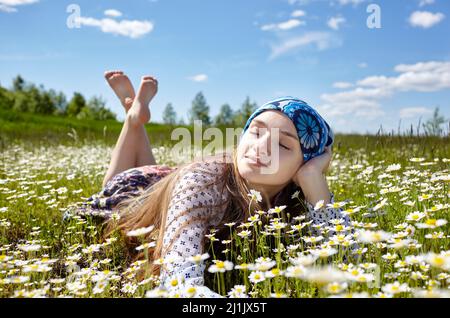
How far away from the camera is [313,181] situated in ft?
9.24

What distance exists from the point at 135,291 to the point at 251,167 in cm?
94

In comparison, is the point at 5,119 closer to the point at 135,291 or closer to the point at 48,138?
the point at 48,138

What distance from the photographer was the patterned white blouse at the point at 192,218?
82.3 inches

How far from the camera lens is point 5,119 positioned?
1966cm

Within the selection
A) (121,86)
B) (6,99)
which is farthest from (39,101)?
(121,86)

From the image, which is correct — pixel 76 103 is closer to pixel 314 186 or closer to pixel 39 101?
pixel 39 101

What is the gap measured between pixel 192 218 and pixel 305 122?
95cm

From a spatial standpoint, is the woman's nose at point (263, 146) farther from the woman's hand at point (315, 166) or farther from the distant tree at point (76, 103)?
the distant tree at point (76, 103)

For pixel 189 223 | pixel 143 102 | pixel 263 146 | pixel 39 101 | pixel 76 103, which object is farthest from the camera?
pixel 76 103

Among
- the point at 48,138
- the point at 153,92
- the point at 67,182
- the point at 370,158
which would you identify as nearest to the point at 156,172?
the point at 153,92

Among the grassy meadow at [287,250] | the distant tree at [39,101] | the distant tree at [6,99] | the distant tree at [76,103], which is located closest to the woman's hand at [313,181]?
the grassy meadow at [287,250]

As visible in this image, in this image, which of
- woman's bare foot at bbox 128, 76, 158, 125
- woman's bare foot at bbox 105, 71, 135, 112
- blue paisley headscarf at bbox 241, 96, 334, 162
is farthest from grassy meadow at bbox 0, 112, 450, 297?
woman's bare foot at bbox 105, 71, 135, 112

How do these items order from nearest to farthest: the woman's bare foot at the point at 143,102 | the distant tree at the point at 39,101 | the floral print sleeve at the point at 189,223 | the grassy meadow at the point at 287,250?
the grassy meadow at the point at 287,250, the floral print sleeve at the point at 189,223, the woman's bare foot at the point at 143,102, the distant tree at the point at 39,101

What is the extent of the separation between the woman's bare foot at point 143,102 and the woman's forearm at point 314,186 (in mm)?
1964
